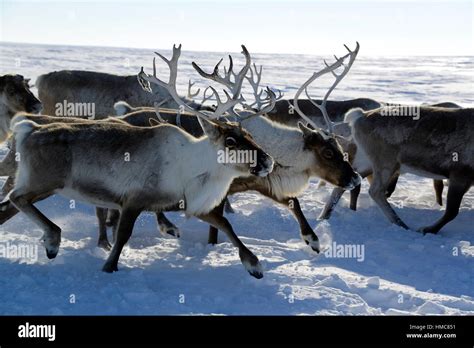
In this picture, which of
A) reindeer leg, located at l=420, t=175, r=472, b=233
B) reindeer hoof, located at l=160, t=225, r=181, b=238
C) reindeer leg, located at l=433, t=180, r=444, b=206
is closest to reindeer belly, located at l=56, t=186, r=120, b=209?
reindeer hoof, located at l=160, t=225, r=181, b=238

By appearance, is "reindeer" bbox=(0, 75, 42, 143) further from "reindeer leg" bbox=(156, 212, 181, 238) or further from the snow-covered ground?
"reindeer leg" bbox=(156, 212, 181, 238)

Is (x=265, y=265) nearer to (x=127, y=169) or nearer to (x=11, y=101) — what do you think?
(x=127, y=169)

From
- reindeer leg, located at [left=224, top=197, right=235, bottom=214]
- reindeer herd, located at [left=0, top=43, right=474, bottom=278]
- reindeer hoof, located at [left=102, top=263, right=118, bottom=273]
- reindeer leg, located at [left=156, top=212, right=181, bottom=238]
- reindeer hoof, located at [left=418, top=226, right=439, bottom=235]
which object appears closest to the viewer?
reindeer hoof, located at [left=102, top=263, right=118, bottom=273]

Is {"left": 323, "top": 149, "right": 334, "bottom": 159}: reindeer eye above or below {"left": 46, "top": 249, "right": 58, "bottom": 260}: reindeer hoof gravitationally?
above

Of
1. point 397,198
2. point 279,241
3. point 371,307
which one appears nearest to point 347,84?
point 397,198

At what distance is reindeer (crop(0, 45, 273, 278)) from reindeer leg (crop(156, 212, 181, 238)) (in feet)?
3.56

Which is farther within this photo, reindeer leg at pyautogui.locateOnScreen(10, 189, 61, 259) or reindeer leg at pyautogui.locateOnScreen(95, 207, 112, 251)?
reindeer leg at pyautogui.locateOnScreen(95, 207, 112, 251)

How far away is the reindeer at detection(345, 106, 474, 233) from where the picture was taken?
798cm

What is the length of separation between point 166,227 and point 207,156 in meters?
1.37

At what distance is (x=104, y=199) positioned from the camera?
18.9 feet

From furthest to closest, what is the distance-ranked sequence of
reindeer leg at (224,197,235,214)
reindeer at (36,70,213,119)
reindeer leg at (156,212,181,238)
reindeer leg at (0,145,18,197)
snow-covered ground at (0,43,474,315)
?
1. reindeer at (36,70,213,119)
2. reindeer leg at (224,197,235,214)
3. reindeer leg at (0,145,18,197)
4. reindeer leg at (156,212,181,238)
5. snow-covered ground at (0,43,474,315)

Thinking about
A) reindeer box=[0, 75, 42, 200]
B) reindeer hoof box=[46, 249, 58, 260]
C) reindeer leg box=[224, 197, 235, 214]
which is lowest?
reindeer leg box=[224, 197, 235, 214]

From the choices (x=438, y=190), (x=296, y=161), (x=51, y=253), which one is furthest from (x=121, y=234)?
(x=438, y=190)
